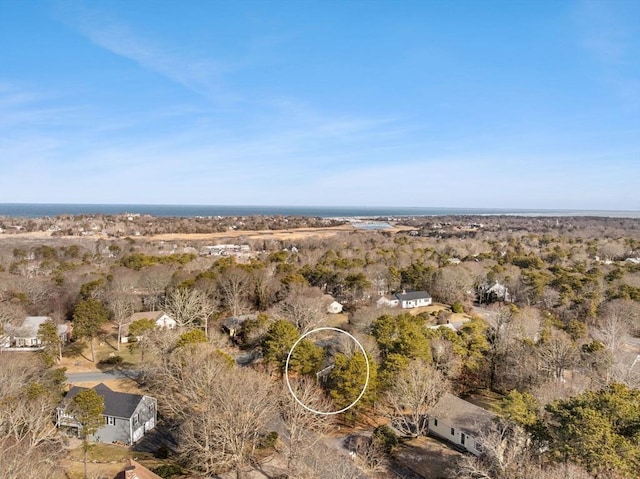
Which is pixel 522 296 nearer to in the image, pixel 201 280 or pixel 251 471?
pixel 201 280

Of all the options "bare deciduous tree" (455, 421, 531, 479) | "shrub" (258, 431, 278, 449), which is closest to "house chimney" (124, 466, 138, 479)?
"shrub" (258, 431, 278, 449)

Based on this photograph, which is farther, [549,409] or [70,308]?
[70,308]

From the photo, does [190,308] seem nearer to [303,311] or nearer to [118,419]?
[303,311]

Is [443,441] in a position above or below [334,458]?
below

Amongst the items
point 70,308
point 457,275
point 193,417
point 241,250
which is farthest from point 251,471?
point 241,250

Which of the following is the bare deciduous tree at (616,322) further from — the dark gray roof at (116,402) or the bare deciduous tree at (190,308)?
the bare deciduous tree at (190,308)

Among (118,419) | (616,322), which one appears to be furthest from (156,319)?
(616,322)
